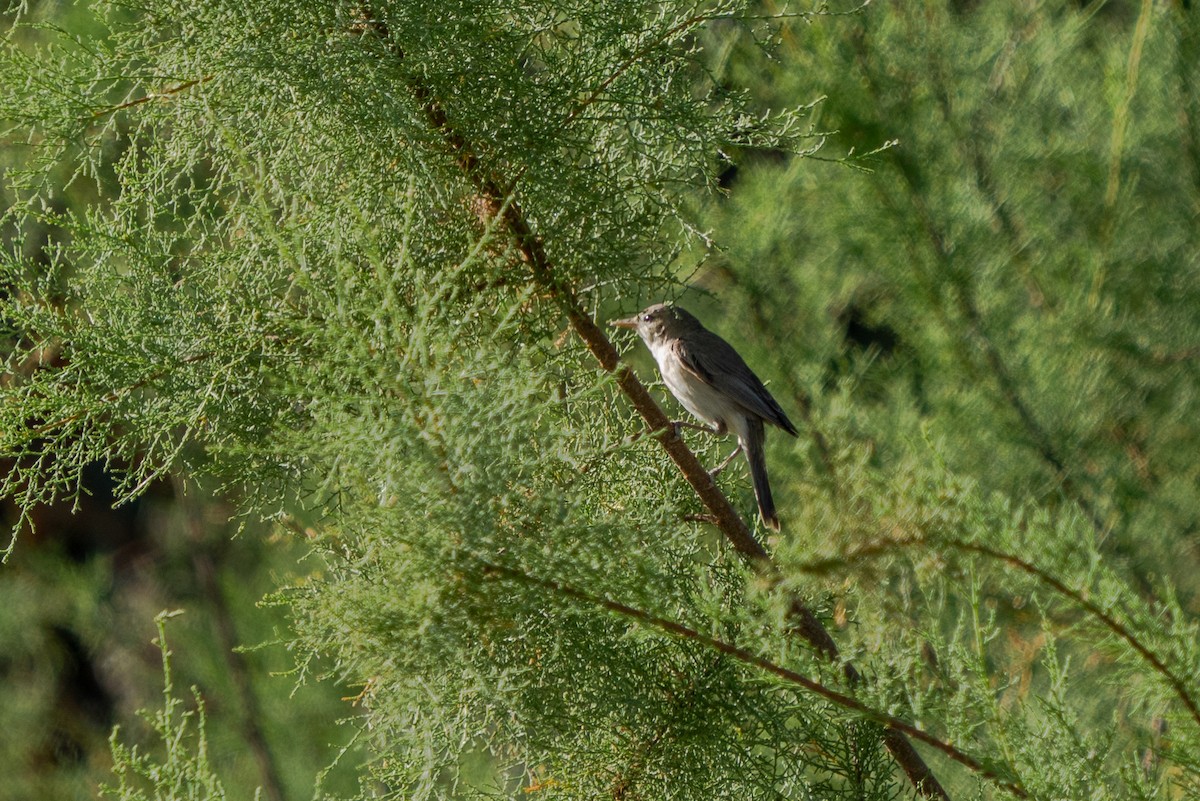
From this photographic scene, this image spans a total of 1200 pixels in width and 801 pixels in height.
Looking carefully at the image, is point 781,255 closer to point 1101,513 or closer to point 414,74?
point 1101,513

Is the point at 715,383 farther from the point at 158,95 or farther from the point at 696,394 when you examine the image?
the point at 158,95

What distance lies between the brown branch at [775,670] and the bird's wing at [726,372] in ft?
4.39

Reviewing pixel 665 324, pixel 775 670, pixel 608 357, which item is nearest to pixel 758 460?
pixel 665 324

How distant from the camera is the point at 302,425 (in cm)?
158

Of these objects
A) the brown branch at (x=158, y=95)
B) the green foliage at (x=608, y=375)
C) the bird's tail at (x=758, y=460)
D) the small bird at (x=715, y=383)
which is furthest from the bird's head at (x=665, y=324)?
the brown branch at (x=158, y=95)

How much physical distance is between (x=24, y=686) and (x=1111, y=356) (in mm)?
3742

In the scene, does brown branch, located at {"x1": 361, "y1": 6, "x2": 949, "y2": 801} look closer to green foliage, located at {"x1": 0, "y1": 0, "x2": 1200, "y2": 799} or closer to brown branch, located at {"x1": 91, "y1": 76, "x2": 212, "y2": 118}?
green foliage, located at {"x1": 0, "y1": 0, "x2": 1200, "y2": 799}

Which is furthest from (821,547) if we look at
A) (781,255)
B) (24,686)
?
(24,686)

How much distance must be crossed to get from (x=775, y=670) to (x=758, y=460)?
59.7 inches

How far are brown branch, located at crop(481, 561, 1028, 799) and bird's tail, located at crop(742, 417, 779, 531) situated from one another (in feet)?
4.41

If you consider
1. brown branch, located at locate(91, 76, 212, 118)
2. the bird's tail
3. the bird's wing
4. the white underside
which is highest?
brown branch, located at locate(91, 76, 212, 118)

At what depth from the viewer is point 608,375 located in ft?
3.89

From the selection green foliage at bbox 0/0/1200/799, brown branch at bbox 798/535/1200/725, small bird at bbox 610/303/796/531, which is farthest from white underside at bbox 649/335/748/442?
brown branch at bbox 798/535/1200/725

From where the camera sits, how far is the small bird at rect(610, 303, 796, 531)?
103 inches
